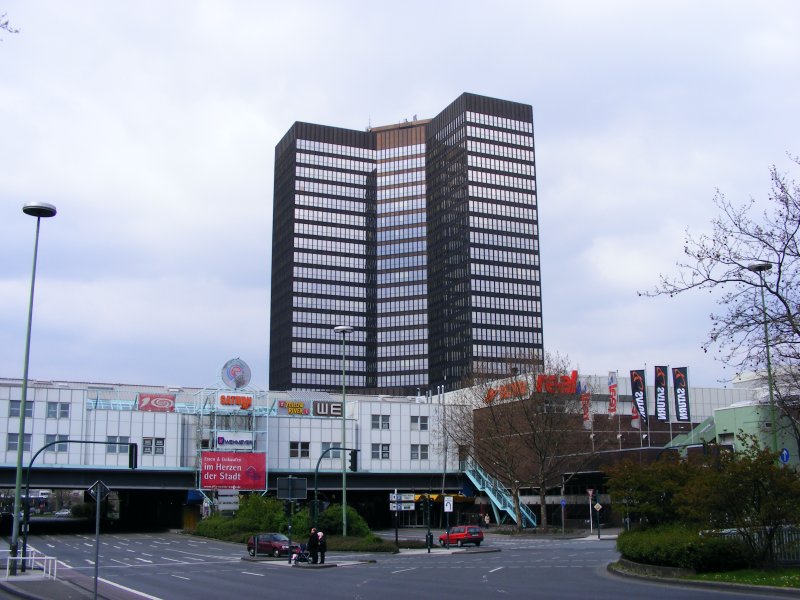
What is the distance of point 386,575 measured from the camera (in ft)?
111

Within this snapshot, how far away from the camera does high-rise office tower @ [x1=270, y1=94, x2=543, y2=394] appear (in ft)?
561

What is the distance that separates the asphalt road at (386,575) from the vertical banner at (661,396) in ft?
105

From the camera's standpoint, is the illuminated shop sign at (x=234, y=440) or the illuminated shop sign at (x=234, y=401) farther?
the illuminated shop sign at (x=234, y=401)

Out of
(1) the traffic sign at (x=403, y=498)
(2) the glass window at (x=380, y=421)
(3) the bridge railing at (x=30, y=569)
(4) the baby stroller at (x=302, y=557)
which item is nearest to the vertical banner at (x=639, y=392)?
(2) the glass window at (x=380, y=421)

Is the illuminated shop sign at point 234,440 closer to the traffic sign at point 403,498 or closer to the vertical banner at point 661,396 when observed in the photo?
the traffic sign at point 403,498

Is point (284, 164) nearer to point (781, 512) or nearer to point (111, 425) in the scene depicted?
point (111, 425)

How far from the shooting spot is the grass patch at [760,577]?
24.4 meters

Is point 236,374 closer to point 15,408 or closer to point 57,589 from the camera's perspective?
point 15,408

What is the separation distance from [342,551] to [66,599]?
2864 cm

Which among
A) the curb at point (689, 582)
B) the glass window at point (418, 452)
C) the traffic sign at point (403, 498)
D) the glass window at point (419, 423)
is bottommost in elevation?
the curb at point (689, 582)

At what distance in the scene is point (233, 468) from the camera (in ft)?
267

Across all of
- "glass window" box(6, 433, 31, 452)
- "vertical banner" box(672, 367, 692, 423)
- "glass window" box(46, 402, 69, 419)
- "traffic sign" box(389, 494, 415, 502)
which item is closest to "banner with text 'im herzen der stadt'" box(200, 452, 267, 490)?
"glass window" box(46, 402, 69, 419)

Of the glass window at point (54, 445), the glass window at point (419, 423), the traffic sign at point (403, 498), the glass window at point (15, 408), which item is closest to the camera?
the traffic sign at point (403, 498)

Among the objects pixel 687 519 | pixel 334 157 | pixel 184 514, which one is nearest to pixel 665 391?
pixel 184 514
